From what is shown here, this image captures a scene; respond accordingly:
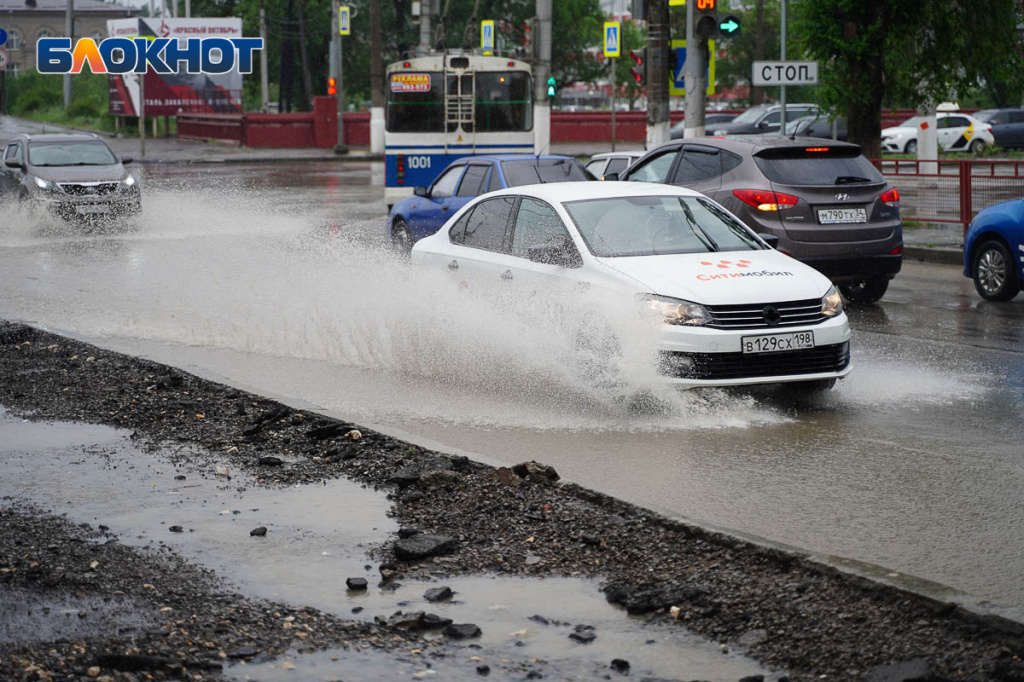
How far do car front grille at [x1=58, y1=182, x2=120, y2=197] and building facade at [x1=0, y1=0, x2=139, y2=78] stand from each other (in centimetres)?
11622

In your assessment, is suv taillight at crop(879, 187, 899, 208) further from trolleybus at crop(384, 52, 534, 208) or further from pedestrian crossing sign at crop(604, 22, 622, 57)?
pedestrian crossing sign at crop(604, 22, 622, 57)

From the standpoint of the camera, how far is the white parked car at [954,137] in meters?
42.6

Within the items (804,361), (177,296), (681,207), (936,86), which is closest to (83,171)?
(177,296)

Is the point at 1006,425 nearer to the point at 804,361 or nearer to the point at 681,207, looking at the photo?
the point at 804,361

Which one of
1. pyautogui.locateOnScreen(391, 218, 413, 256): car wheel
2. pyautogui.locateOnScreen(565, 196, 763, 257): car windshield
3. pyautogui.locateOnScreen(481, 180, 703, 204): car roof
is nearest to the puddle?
pyautogui.locateOnScreen(565, 196, 763, 257): car windshield

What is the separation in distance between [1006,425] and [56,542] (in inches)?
214

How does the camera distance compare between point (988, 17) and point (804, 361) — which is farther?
point (988, 17)

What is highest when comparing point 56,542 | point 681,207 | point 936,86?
point 936,86

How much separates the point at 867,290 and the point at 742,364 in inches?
243

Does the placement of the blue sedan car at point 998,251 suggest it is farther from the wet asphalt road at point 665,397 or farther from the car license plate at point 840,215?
the car license plate at point 840,215

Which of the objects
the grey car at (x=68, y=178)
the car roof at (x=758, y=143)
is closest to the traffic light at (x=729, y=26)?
the car roof at (x=758, y=143)

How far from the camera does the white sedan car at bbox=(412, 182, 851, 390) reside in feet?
28.1

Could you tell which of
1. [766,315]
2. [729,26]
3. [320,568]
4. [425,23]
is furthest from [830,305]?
[425,23]

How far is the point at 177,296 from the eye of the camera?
14.6 meters
